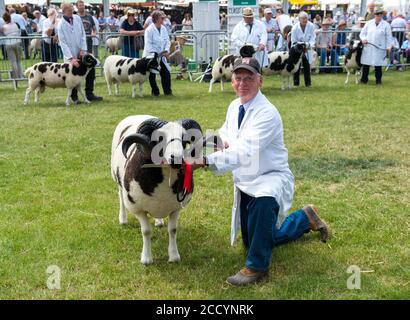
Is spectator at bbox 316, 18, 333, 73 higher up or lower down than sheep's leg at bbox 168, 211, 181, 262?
higher up

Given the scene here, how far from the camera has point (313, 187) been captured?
19.9 feet

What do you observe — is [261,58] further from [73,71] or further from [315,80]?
[73,71]

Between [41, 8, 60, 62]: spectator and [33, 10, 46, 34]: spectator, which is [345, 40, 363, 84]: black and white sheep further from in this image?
[33, 10, 46, 34]: spectator

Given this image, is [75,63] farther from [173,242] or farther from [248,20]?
[173,242]

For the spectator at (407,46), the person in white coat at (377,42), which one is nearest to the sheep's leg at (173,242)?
the person in white coat at (377,42)

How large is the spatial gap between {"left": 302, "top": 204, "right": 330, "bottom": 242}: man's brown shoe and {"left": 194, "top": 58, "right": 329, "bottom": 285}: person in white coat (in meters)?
0.55

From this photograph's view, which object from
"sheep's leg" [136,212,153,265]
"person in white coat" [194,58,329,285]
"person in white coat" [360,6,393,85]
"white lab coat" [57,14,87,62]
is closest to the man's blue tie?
"person in white coat" [194,58,329,285]

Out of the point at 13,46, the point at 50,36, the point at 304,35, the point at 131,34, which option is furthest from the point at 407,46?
the point at 13,46

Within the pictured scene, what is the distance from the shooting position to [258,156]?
3885mm

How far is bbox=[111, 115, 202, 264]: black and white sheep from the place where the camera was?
140 inches

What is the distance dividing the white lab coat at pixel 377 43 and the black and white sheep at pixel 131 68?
6.25 metres

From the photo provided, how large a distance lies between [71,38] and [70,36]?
6cm

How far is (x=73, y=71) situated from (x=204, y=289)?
8436 millimetres

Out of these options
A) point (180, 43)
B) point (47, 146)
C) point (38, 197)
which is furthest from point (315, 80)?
point (38, 197)
